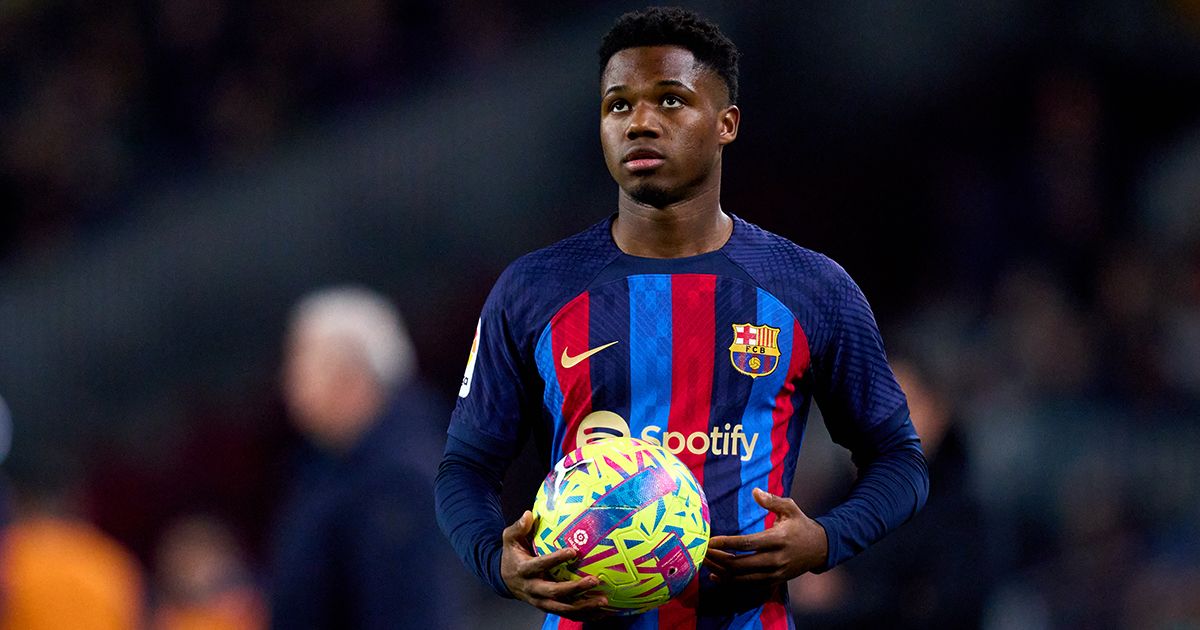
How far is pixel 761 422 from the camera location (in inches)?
110

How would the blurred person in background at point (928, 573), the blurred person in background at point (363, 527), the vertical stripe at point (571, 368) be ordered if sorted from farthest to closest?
the blurred person in background at point (928, 573), the blurred person in background at point (363, 527), the vertical stripe at point (571, 368)

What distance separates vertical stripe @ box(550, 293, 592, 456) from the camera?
2.80 m

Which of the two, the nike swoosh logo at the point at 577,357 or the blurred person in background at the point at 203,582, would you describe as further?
the blurred person in background at the point at 203,582

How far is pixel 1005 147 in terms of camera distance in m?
8.02

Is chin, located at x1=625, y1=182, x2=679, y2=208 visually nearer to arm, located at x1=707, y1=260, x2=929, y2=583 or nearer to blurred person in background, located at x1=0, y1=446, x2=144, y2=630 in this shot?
arm, located at x1=707, y1=260, x2=929, y2=583

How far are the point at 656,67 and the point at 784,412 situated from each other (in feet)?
2.31

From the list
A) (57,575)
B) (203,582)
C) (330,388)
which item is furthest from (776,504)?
(203,582)

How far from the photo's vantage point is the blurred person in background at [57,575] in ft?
18.1

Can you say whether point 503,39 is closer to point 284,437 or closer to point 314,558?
point 284,437

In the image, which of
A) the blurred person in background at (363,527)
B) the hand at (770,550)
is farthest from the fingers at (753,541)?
the blurred person in background at (363,527)

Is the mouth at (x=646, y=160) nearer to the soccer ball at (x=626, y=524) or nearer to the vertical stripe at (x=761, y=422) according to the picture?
the vertical stripe at (x=761, y=422)

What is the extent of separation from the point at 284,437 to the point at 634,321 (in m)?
5.66

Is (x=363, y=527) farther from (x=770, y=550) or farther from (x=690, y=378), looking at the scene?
(x=770, y=550)

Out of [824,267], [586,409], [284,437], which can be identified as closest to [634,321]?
[586,409]
